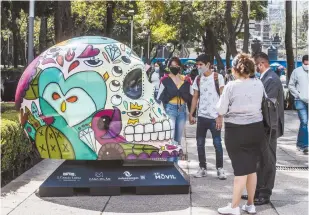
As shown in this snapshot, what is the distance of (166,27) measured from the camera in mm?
45594

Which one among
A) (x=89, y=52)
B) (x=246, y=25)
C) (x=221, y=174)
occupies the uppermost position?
(x=246, y=25)

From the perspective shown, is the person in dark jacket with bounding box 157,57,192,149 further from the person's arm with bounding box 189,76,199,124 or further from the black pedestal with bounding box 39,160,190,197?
the black pedestal with bounding box 39,160,190,197

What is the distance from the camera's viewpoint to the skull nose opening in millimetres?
7137

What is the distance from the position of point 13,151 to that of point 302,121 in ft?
17.9

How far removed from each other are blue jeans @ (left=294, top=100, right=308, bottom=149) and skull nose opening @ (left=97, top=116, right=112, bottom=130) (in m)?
4.97

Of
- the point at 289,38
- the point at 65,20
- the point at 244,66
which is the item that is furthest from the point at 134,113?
the point at 289,38

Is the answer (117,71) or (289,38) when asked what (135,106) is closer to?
(117,71)

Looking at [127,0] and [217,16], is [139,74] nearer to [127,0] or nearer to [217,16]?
[127,0]

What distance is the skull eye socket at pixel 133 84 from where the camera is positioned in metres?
7.24

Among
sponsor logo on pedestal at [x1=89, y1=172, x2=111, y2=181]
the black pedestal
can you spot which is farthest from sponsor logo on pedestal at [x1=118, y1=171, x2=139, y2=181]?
sponsor logo on pedestal at [x1=89, y1=172, x2=111, y2=181]

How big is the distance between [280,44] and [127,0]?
50580 mm

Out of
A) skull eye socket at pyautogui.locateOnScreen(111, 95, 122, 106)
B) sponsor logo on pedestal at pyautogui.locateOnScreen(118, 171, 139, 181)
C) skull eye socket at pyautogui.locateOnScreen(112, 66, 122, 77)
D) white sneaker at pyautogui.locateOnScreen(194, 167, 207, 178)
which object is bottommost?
white sneaker at pyautogui.locateOnScreen(194, 167, 207, 178)

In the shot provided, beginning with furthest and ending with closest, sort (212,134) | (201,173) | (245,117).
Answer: (201,173)
(212,134)
(245,117)

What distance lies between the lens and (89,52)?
23.6ft
